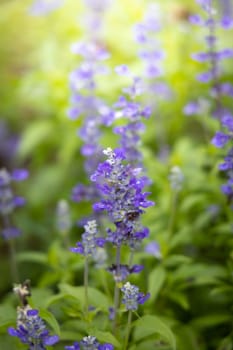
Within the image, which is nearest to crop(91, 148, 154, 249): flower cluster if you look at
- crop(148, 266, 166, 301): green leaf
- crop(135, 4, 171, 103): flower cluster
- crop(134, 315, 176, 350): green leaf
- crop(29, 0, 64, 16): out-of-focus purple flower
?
crop(134, 315, 176, 350): green leaf

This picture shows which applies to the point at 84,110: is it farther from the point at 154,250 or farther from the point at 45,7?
the point at 45,7

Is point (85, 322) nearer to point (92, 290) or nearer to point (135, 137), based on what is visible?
point (92, 290)

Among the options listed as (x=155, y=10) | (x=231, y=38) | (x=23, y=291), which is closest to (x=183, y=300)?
(x=23, y=291)

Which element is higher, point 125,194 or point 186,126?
point 186,126

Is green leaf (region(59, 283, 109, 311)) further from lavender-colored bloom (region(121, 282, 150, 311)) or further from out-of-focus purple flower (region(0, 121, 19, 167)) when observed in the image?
out-of-focus purple flower (region(0, 121, 19, 167))

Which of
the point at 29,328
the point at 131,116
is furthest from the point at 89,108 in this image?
the point at 29,328

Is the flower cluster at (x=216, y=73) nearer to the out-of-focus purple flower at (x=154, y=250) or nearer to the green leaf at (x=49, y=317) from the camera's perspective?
the out-of-focus purple flower at (x=154, y=250)
